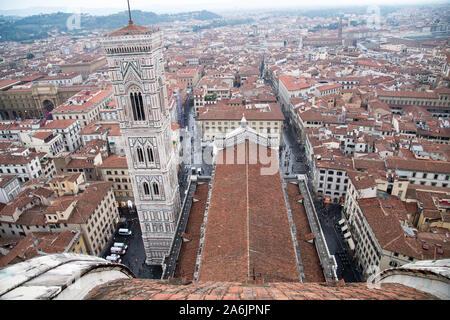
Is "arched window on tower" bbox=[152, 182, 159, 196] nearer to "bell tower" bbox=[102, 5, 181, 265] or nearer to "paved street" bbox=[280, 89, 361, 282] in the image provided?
"bell tower" bbox=[102, 5, 181, 265]

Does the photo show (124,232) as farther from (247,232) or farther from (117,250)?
(247,232)

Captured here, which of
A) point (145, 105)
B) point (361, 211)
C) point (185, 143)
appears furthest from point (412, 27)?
point (145, 105)

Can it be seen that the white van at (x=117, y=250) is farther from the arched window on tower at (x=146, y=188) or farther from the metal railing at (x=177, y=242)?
the metal railing at (x=177, y=242)

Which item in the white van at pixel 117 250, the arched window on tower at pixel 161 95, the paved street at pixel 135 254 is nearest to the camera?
the arched window on tower at pixel 161 95

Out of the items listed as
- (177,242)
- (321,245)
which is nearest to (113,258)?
(177,242)

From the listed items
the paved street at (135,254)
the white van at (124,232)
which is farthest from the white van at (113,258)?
the white van at (124,232)

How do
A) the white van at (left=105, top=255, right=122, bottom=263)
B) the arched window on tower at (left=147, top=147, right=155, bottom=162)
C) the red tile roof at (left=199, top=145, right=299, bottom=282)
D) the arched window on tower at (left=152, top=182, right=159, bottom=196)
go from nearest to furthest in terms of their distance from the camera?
the red tile roof at (left=199, top=145, right=299, bottom=282)
the arched window on tower at (left=147, top=147, right=155, bottom=162)
the arched window on tower at (left=152, top=182, right=159, bottom=196)
the white van at (left=105, top=255, right=122, bottom=263)

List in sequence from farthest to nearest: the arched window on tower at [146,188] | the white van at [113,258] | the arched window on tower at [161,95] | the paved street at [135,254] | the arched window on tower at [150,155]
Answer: the white van at [113,258] → the paved street at [135,254] → the arched window on tower at [146,188] → the arched window on tower at [150,155] → the arched window on tower at [161,95]

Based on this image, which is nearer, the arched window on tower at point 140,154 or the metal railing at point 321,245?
the metal railing at point 321,245

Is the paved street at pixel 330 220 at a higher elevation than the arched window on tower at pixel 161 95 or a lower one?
lower

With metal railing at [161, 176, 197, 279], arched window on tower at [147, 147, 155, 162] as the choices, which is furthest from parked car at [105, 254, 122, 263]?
arched window on tower at [147, 147, 155, 162]
